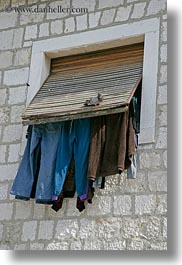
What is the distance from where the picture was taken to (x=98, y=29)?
5715mm

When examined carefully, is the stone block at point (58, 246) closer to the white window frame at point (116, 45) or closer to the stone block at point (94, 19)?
the white window frame at point (116, 45)

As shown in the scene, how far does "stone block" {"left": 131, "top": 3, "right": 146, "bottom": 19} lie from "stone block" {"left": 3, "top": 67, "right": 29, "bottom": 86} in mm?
1160

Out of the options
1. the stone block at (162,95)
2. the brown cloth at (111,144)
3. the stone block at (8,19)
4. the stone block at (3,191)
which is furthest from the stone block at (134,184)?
the stone block at (8,19)

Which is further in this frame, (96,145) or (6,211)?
(6,211)

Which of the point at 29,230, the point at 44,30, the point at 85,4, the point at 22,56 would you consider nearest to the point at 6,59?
the point at 22,56

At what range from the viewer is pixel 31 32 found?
238 inches

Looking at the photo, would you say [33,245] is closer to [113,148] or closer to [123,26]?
[113,148]

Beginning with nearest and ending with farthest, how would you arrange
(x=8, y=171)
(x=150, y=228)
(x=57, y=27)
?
(x=150, y=228), (x=8, y=171), (x=57, y=27)

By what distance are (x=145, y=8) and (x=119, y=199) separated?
179 cm

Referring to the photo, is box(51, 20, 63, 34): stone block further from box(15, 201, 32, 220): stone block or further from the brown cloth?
box(15, 201, 32, 220): stone block

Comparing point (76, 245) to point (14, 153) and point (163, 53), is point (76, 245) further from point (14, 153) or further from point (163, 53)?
point (163, 53)

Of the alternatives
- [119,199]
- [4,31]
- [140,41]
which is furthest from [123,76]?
[4,31]

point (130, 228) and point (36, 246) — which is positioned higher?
point (130, 228)

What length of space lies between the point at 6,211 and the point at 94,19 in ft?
6.48
